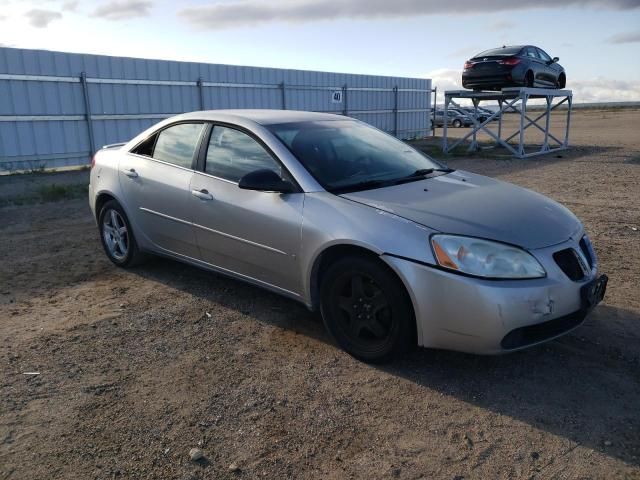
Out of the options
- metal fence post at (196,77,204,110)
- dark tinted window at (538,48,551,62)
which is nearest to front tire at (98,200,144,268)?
metal fence post at (196,77,204,110)

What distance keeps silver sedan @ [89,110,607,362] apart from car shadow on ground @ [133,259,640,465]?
270 mm

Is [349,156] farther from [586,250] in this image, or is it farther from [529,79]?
[529,79]

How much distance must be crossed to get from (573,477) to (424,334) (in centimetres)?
103

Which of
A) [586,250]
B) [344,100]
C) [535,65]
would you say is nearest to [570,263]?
[586,250]

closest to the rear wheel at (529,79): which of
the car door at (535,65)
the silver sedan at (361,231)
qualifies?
the car door at (535,65)

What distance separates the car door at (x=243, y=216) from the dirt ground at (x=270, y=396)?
0.45 metres

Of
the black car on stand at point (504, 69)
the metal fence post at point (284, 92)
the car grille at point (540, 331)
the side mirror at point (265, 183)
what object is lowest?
the car grille at point (540, 331)

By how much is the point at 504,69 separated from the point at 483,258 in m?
13.6

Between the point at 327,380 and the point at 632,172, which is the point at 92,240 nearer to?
the point at 327,380

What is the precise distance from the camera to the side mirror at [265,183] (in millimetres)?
3789

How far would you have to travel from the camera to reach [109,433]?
9.49ft

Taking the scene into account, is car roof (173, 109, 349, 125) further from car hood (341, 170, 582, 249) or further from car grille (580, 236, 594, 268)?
car grille (580, 236, 594, 268)

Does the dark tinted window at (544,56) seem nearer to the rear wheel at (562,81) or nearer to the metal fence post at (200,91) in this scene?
the rear wheel at (562,81)

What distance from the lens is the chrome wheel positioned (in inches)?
214
